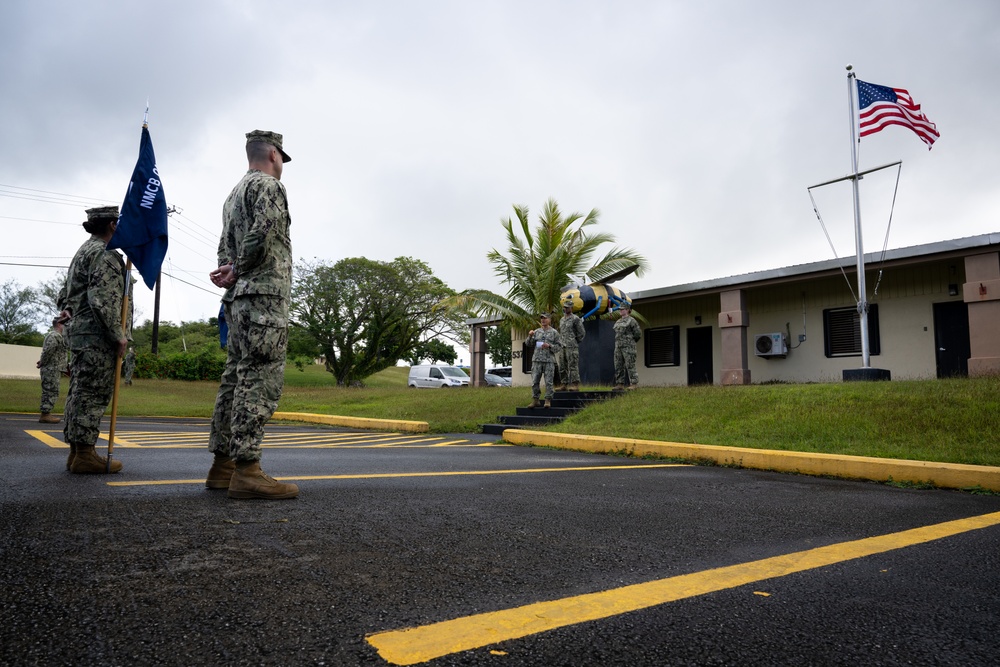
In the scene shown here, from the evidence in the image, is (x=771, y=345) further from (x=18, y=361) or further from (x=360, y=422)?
(x=18, y=361)

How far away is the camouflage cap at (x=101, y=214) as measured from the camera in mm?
5000

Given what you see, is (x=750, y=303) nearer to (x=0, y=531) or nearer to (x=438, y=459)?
(x=438, y=459)

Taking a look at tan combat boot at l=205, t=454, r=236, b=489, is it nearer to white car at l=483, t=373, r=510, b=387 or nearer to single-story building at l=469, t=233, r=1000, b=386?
single-story building at l=469, t=233, r=1000, b=386

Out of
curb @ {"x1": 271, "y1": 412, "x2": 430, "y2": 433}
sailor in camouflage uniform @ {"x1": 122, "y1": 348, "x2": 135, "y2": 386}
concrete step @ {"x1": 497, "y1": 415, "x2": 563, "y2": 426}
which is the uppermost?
sailor in camouflage uniform @ {"x1": 122, "y1": 348, "x2": 135, "y2": 386}

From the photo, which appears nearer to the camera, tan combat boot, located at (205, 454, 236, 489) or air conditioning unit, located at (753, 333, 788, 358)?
tan combat boot, located at (205, 454, 236, 489)

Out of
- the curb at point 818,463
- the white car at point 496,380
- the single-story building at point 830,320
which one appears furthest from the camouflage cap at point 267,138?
the white car at point 496,380

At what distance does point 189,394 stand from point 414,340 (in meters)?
17.2

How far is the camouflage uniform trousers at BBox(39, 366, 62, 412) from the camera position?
1061cm

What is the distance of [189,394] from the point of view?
22.8 m

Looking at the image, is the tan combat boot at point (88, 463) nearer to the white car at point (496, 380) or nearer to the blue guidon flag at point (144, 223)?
the blue guidon flag at point (144, 223)

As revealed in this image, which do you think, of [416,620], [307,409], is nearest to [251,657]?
[416,620]

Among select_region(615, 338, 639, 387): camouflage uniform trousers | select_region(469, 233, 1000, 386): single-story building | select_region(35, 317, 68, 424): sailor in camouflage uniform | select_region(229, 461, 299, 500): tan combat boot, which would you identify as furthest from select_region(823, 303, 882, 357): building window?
select_region(35, 317, 68, 424): sailor in camouflage uniform

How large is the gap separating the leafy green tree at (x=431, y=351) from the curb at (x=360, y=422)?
932 inches

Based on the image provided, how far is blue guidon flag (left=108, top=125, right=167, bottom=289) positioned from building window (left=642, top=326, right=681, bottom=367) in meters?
17.8
